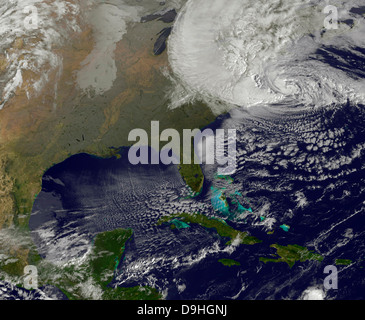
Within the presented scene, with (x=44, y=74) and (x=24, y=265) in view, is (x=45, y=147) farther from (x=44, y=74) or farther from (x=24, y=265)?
(x=24, y=265)

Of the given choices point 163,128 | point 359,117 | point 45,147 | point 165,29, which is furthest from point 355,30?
point 45,147

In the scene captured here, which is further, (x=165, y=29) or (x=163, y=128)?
(x=165, y=29)

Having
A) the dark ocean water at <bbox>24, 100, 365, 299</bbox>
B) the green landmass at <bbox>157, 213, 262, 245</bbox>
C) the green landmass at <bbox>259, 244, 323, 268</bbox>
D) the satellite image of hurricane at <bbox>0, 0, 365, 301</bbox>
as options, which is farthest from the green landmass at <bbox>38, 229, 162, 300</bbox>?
the green landmass at <bbox>259, 244, 323, 268</bbox>

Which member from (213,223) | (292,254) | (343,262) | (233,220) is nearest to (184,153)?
(213,223)

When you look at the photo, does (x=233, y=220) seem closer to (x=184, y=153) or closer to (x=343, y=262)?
(x=184, y=153)

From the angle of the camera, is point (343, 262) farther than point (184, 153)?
No

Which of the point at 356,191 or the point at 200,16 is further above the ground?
the point at 200,16

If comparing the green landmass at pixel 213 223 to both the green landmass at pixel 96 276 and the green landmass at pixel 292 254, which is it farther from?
the green landmass at pixel 96 276
